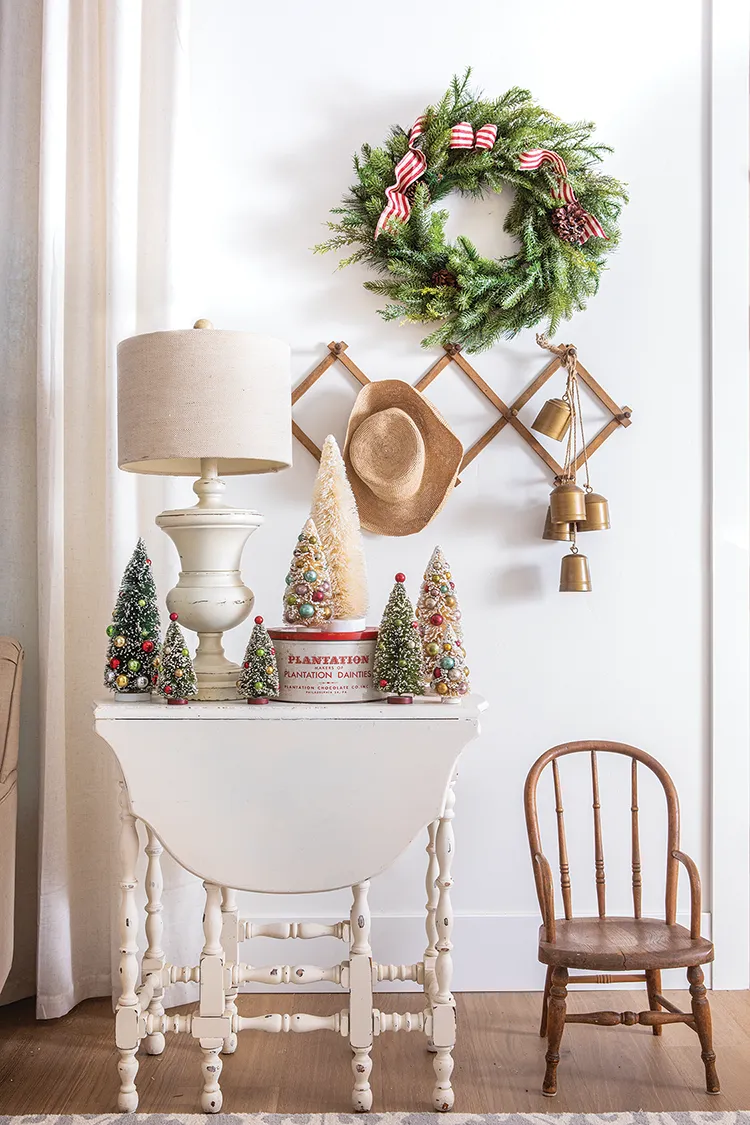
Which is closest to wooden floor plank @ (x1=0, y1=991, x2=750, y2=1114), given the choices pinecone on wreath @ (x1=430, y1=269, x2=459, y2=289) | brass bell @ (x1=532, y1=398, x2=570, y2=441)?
brass bell @ (x1=532, y1=398, x2=570, y2=441)

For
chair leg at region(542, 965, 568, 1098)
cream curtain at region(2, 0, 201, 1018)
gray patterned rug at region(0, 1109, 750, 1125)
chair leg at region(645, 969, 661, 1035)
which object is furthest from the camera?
cream curtain at region(2, 0, 201, 1018)

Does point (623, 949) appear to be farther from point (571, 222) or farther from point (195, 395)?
point (571, 222)

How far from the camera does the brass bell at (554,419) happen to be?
2369mm

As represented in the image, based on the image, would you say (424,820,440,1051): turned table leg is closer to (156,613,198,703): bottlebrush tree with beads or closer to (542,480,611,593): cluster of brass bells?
(156,613,198,703): bottlebrush tree with beads

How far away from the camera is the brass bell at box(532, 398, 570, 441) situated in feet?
7.77

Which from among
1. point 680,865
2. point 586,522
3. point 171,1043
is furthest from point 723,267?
point 171,1043

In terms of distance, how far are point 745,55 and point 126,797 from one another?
94.1 inches

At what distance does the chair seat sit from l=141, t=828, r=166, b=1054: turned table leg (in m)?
0.83

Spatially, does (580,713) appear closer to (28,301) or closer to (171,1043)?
(171,1043)

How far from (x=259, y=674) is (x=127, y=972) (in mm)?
647

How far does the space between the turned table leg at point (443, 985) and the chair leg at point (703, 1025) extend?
50 cm

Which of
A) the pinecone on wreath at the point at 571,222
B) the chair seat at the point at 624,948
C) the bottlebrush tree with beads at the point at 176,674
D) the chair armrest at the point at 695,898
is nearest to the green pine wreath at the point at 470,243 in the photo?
the pinecone on wreath at the point at 571,222

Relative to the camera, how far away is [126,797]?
75.1 inches

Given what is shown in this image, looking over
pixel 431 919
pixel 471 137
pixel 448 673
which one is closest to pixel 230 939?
pixel 431 919
